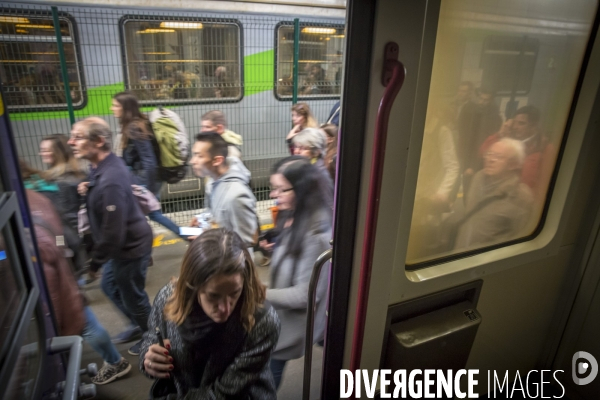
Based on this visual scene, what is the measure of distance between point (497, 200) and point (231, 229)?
1.48m

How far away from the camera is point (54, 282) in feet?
7.79

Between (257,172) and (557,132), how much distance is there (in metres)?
3.48

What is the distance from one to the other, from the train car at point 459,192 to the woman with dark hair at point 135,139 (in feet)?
8.30

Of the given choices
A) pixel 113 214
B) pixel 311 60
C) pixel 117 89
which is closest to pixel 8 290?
pixel 113 214

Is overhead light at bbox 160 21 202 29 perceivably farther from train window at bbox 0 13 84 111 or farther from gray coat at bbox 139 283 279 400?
gray coat at bbox 139 283 279 400

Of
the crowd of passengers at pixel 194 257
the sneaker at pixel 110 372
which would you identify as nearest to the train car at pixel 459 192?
the crowd of passengers at pixel 194 257

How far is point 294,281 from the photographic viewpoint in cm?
233

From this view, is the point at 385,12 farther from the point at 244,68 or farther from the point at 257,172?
the point at 257,172

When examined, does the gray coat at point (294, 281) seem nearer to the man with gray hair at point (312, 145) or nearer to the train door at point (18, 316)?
the man with gray hair at point (312, 145)

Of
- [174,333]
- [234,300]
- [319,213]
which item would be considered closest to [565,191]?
[319,213]

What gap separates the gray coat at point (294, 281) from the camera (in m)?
2.32

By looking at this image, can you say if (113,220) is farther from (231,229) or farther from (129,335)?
(129,335)

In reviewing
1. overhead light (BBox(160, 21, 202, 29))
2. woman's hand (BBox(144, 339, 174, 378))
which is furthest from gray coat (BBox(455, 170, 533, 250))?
overhead light (BBox(160, 21, 202, 29))

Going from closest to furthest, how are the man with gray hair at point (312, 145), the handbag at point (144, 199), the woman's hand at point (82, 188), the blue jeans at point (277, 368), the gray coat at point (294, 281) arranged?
the gray coat at point (294, 281) < the blue jeans at point (277, 368) < the woman's hand at point (82, 188) < the handbag at point (144, 199) < the man with gray hair at point (312, 145)
